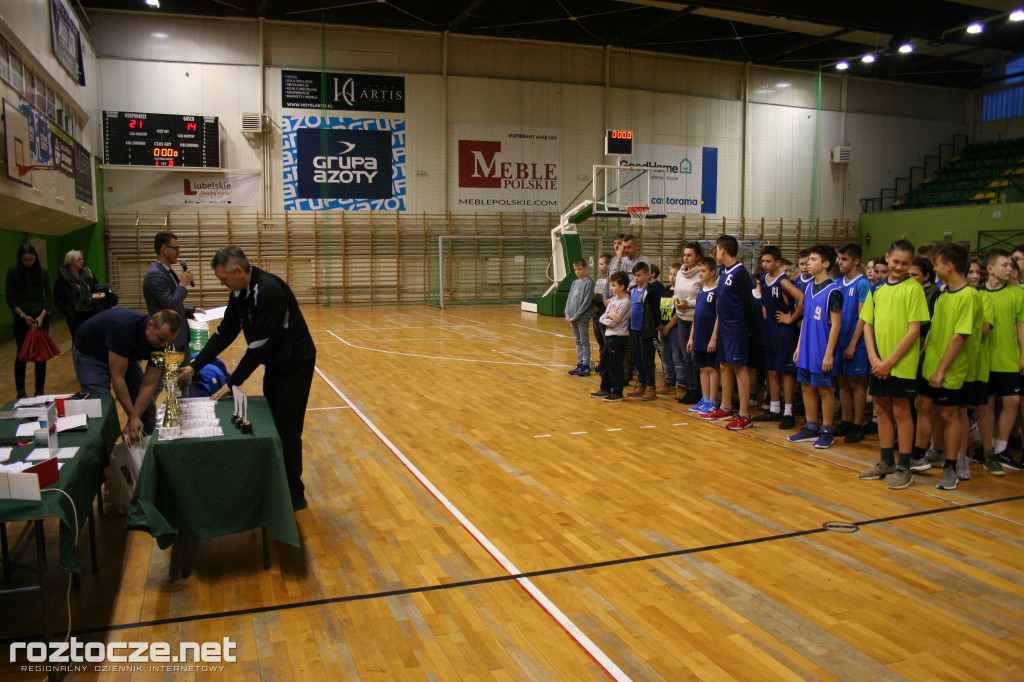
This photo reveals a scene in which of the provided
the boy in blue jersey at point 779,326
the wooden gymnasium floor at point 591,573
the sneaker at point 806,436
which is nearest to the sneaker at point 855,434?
the wooden gymnasium floor at point 591,573

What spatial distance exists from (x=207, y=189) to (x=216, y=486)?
17529 mm

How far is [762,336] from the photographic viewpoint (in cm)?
641

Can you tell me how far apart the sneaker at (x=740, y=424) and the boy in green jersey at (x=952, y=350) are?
1660 mm

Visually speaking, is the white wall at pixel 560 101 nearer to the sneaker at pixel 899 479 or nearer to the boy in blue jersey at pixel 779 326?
the boy in blue jersey at pixel 779 326

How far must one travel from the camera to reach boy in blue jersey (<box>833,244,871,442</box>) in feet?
18.0

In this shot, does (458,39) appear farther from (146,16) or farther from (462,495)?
(462,495)

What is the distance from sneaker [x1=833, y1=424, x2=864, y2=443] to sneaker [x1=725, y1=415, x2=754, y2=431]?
78 cm

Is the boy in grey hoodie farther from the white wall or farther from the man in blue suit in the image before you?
the white wall

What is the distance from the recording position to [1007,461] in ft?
16.5

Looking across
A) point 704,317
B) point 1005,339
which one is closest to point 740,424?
point 704,317

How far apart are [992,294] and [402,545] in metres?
4.35

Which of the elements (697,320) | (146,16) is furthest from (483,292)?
(697,320)

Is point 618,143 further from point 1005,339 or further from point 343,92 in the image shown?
point 1005,339

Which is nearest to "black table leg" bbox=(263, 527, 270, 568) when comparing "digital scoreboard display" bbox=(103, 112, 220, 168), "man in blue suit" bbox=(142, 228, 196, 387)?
"man in blue suit" bbox=(142, 228, 196, 387)
